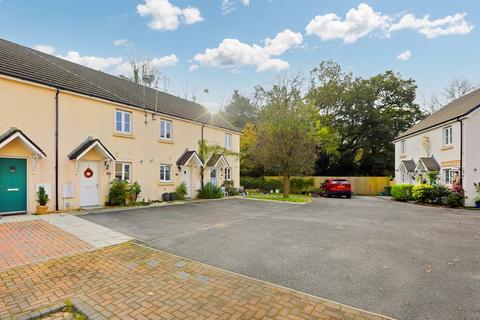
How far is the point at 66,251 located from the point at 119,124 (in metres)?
10.2

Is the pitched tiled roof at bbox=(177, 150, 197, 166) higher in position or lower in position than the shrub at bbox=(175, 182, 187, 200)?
higher

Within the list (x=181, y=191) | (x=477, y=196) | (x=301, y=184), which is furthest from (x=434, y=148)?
(x=181, y=191)

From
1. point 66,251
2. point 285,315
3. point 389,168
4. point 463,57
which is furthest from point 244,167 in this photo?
point 285,315

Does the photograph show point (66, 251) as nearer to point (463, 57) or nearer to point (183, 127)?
point (183, 127)

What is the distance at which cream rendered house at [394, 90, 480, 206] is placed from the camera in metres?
16.3

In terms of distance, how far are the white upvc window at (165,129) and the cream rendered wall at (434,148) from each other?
A: 63.8ft

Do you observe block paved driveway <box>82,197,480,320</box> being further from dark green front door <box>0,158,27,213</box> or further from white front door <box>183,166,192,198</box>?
white front door <box>183,166,192,198</box>

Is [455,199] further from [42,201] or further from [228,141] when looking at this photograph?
[42,201]

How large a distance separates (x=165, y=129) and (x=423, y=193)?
61.3 ft

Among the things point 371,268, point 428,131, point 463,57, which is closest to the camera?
point 371,268

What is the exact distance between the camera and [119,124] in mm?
14883

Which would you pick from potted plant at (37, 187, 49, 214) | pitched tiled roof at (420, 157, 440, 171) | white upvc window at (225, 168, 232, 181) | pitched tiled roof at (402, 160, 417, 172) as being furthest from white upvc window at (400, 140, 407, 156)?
potted plant at (37, 187, 49, 214)

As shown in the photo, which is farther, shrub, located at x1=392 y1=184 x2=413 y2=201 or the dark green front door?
shrub, located at x1=392 y1=184 x2=413 y2=201

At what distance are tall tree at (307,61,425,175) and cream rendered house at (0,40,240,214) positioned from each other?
906 inches
